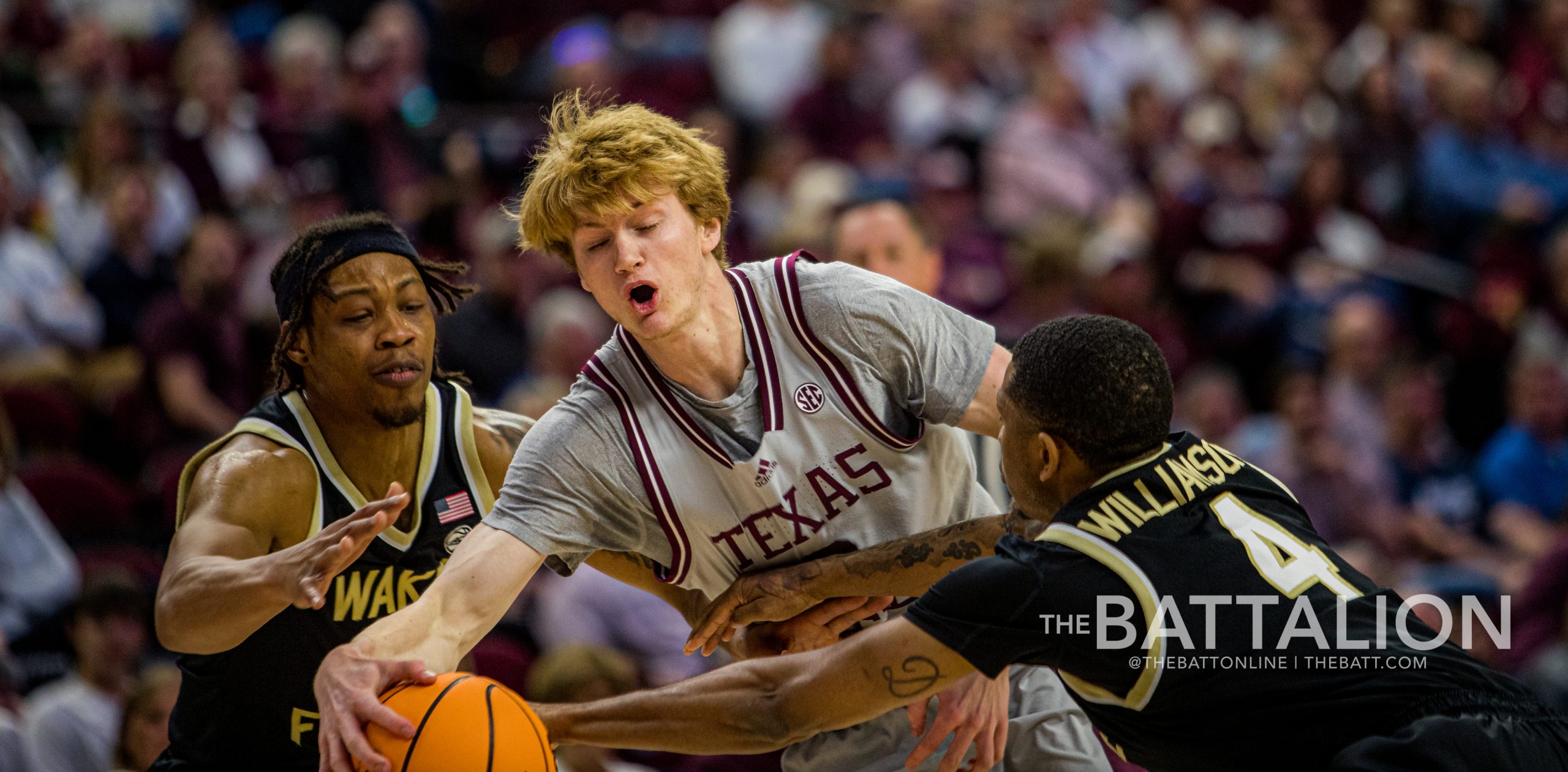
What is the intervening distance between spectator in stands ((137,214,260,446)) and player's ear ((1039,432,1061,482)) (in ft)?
18.7

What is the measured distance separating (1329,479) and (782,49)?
553 centimetres

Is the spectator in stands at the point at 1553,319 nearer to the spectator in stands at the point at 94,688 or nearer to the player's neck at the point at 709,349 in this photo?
the player's neck at the point at 709,349

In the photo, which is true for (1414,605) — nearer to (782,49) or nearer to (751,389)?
(751,389)

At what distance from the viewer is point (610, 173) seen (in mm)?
4023

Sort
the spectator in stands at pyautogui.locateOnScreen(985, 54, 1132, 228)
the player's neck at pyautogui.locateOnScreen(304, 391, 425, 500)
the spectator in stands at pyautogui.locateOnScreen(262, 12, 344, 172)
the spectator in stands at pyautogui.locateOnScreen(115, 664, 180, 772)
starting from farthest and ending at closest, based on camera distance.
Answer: the spectator in stands at pyautogui.locateOnScreen(985, 54, 1132, 228) < the spectator in stands at pyautogui.locateOnScreen(262, 12, 344, 172) < the spectator in stands at pyautogui.locateOnScreen(115, 664, 180, 772) < the player's neck at pyautogui.locateOnScreen(304, 391, 425, 500)

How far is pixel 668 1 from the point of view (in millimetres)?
13359

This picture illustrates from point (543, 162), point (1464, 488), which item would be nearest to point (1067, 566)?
point (543, 162)

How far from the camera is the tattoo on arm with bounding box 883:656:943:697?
137 inches

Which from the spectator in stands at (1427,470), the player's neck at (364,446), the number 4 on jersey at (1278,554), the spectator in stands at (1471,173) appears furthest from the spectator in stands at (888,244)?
the spectator in stands at (1471,173)

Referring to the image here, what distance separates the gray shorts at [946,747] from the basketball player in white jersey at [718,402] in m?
0.24

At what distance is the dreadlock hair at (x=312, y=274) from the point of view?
4402 mm

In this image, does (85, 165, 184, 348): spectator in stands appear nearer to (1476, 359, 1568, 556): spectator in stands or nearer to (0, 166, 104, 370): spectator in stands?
(0, 166, 104, 370): spectator in stands

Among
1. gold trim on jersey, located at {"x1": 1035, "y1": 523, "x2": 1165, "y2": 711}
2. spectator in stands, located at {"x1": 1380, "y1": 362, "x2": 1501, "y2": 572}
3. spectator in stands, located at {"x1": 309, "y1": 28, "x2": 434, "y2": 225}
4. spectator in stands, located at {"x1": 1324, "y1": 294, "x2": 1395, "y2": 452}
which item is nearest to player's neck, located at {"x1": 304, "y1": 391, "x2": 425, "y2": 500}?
gold trim on jersey, located at {"x1": 1035, "y1": 523, "x2": 1165, "y2": 711}

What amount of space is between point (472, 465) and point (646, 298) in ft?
3.05
